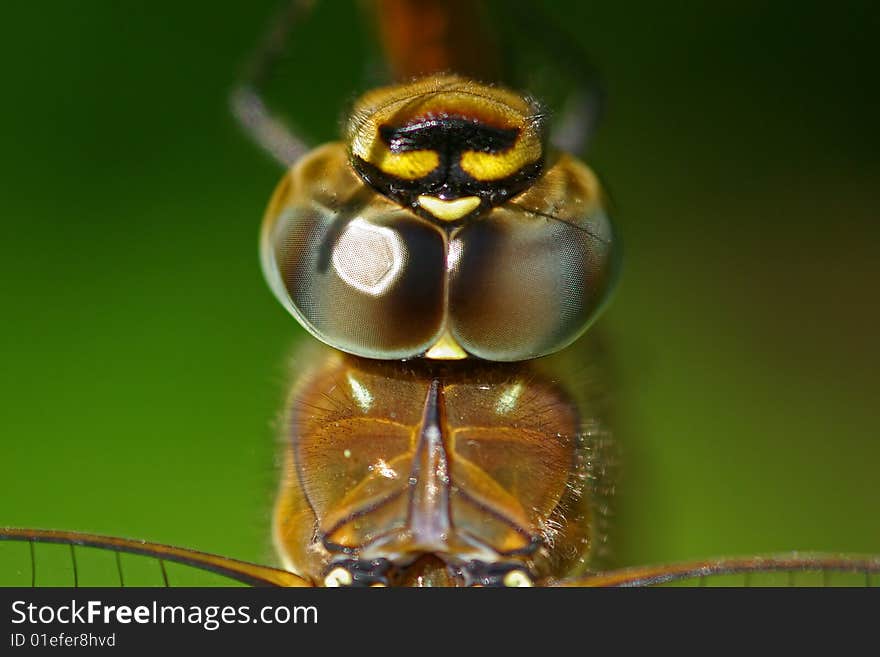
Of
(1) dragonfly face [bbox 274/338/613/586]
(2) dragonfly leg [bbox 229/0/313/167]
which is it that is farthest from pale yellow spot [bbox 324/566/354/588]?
(2) dragonfly leg [bbox 229/0/313/167]

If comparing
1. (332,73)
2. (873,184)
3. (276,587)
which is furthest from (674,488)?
(276,587)

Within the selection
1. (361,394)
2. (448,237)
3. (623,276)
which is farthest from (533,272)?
(623,276)

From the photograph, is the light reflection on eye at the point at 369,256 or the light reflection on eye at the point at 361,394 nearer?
the light reflection on eye at the point at 369,256

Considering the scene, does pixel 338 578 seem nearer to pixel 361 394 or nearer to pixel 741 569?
pixel 361 394

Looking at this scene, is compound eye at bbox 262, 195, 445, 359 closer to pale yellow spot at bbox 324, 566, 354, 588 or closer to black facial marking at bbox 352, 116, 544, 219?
black facial marking at bbox 352, 116, 544, 219

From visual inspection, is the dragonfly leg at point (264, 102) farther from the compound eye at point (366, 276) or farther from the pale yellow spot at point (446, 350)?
the pale yellow spot at point (446, 350)

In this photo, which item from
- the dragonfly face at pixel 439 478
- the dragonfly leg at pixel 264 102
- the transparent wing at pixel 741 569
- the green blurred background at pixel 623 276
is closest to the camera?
the transparent wing at pixel 741 569

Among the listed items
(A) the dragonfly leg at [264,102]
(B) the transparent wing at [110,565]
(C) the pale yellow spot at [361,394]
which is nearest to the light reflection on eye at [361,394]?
(C) the pale yellow spot at [361,394]
